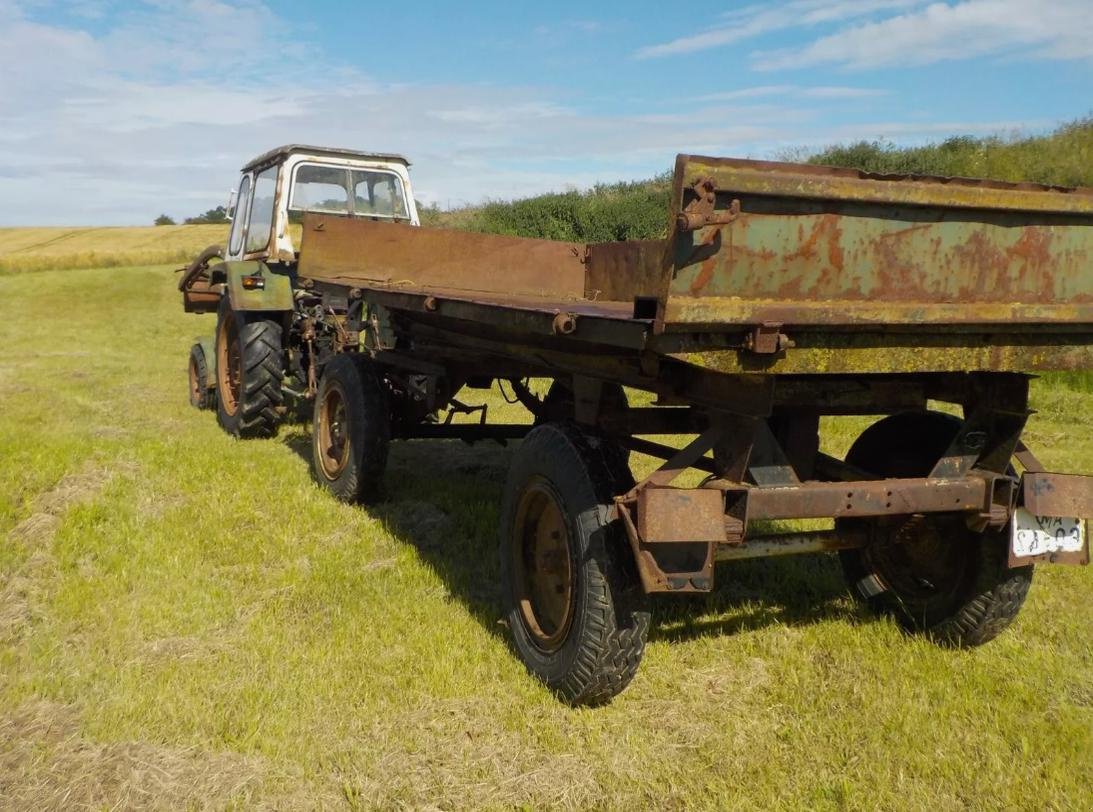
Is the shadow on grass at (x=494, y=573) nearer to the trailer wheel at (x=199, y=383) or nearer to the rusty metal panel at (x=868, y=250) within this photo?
the rusty metal panel at (x=868, y=250)

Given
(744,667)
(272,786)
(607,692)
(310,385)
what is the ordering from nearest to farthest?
(272,786)
(607,692)
(744,667)
(310,385)

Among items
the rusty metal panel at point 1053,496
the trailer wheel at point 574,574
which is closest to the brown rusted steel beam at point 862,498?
the rusty metal panel at point 1053,496

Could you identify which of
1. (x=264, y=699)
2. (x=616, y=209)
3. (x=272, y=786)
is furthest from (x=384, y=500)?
(x=616, y=209)

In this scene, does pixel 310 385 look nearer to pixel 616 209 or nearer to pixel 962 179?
pixel 962 179

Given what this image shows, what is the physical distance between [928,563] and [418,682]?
2.12m

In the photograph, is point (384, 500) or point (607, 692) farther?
point (384, 500)

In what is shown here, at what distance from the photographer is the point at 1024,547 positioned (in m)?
3.02

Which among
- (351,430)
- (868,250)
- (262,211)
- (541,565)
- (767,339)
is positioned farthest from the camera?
(262,211)

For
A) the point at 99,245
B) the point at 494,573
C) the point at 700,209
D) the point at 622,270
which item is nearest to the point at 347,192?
the point at 622,270

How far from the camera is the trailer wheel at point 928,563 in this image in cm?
329

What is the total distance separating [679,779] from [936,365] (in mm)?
1441

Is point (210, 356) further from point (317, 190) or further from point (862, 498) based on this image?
point (862, 498)

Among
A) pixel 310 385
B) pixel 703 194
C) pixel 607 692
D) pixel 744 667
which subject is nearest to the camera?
pixel 703 194

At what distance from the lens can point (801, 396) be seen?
298cm
